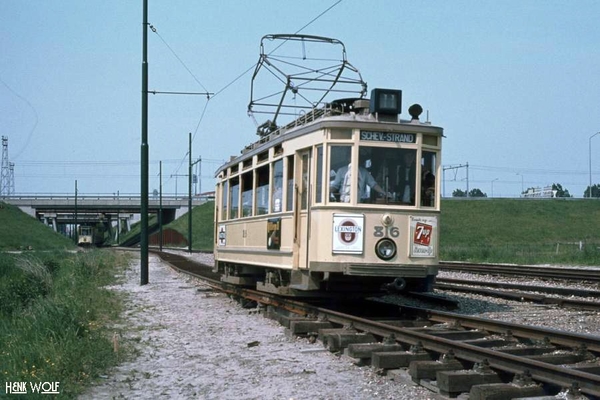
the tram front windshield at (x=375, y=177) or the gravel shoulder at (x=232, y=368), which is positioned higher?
the tram front windshield at (x=375, y=177)

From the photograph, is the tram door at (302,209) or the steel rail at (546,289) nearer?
the tram door at (302,209)

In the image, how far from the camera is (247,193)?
49.3ft

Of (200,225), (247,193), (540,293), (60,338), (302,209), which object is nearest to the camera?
(60,338)

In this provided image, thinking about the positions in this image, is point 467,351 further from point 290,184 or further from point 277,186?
point 277,186

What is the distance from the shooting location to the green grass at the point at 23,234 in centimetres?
6028

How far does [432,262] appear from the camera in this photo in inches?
440

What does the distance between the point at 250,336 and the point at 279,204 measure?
2594 mm

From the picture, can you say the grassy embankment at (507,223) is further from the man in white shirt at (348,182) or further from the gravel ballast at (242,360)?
the man in white shirt at (348,182)

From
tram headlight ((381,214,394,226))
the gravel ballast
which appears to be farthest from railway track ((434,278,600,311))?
tram headlight ((381,214,394,226))

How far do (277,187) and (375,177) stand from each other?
2.18 meters

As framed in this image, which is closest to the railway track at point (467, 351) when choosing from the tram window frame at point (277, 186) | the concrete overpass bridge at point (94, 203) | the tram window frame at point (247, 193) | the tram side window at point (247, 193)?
the tram window frame at point (277, 186)

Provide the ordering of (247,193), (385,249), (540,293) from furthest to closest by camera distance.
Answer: (540,293) < (247,193) < (385,249)

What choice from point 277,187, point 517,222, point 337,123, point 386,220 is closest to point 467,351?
point 386,220

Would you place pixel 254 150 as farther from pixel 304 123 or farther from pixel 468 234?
pixel 468 234
